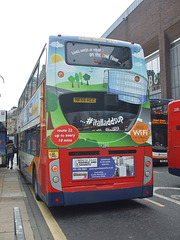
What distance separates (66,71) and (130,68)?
1.53 metres

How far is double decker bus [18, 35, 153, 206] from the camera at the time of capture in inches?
231

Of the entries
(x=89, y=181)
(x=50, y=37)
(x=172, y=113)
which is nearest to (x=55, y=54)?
(x=50, y=37)

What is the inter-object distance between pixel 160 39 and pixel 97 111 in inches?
1080

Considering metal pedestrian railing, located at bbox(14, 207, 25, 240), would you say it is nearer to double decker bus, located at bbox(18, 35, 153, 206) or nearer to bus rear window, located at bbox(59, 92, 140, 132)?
double decker bus, located at bbox(18, 35, 153, 206)

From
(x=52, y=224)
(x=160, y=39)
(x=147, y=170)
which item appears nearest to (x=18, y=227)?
(x=52, y=224)

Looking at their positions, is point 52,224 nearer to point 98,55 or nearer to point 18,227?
point 18,227

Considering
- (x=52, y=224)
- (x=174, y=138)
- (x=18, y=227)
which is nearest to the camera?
(x=18, y=227)

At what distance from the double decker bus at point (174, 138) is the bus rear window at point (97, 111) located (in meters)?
3.64

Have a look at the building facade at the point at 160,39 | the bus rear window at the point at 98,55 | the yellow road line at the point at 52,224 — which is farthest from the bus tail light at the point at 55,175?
the building facade at the point at 160,39

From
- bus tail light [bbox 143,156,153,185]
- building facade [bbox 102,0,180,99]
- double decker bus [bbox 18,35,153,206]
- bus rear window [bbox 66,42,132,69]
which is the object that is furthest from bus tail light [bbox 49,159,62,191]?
building facade [bbox 102,0,180,99]

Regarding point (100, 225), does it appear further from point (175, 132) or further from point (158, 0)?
point (158, 0)

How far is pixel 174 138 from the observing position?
9.70 meters

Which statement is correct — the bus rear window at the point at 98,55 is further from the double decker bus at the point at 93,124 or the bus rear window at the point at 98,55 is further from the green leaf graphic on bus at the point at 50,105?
the green leaf graphic on bus at the point at 50,105

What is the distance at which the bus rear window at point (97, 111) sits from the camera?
6.04 metres
